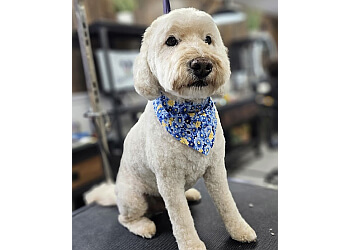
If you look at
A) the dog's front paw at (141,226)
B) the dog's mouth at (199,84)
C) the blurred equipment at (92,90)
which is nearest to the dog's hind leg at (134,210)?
the dog's front paw at (141,226)

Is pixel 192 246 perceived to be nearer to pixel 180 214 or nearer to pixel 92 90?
pixel 180 214

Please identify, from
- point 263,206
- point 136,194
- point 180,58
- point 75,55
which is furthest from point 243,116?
point 180,58

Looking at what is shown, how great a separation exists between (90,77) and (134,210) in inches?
20.9

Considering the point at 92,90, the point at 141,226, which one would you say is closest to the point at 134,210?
the point at 141,226

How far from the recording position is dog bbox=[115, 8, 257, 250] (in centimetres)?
58

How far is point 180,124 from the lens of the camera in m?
0.69

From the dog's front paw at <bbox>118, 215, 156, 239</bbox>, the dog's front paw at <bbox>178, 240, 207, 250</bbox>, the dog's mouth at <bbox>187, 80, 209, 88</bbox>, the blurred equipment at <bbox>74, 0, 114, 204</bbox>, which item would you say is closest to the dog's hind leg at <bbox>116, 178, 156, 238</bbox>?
the dog's front paw at <bbox>118, 215, 156, 239</bbox>

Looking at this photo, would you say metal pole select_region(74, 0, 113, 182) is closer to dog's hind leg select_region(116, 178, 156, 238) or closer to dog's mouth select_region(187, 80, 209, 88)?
dog's hind leg select_region(116, 178, 156, 238)

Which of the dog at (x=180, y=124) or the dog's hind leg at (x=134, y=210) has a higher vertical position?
the dog at (x=180, y=124)

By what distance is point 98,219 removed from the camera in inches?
40.6

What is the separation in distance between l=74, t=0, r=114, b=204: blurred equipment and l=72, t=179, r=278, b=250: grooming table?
15 centimetres

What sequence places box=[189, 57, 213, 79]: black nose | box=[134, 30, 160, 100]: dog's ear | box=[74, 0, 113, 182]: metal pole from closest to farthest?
box=[189, 57, 213, 79]: black nose < box=[134, 30, 160, 100]: dog's ear < box=[74, 0, 113, 182]: metal pole

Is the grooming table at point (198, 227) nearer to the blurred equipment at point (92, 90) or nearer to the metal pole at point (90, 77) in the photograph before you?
the blurred equipment at point (92, 90)

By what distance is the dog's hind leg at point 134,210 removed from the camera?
0.85m
